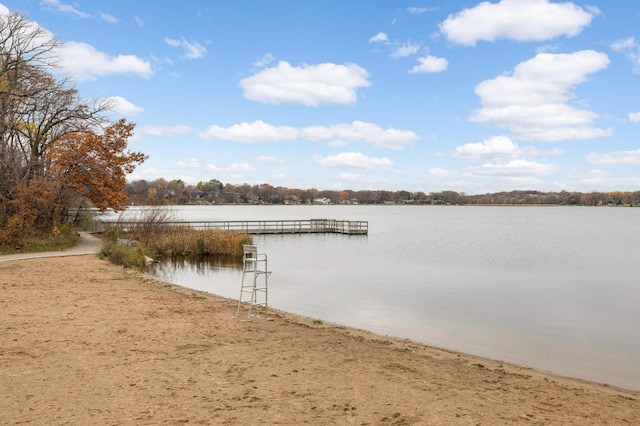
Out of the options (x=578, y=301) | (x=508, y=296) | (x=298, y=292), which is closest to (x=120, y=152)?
(x=298, y=292)

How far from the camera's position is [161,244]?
1268 inches

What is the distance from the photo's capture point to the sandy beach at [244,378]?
19.9 ft

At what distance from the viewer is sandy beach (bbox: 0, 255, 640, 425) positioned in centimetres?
605

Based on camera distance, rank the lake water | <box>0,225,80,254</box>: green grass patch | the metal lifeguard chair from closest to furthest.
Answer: the metal lifeguard chair → the lake water → <box>0,225,80,254</box>: green grass patch

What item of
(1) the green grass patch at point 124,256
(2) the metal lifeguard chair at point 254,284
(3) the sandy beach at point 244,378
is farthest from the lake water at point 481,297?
(3) the sandy beach at point 244,378

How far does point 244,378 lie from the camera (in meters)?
7.43

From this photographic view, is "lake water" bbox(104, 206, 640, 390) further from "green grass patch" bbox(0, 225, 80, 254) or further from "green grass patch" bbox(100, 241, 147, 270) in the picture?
"green grass patch" bbox(0, 225, 80, 254)

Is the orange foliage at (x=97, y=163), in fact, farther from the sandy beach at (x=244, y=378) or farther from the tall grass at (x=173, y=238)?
the sandy beach at (x=244, y=378)

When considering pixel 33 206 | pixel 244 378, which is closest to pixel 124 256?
pixel 33 206

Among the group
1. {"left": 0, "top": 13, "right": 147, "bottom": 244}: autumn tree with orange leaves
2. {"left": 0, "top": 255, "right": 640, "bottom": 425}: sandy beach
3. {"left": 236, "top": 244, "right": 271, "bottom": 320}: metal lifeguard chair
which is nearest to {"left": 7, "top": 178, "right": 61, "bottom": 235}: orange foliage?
{"left": 0, "top": 13, "right": 147, "bottom": 244}: autumn tree with orange leaves

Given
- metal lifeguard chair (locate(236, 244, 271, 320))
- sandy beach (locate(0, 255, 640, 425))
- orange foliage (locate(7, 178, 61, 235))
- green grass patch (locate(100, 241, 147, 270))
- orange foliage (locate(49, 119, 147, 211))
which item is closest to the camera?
sandy beach (locate(0, 255, 640, 425))

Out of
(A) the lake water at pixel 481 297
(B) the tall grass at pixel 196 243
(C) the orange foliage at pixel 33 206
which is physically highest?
(C) the orange foliage at pixel 33 206

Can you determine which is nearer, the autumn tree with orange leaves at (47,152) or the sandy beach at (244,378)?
the sandy beach at (244,378)

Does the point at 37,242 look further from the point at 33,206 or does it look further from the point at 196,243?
the point at 196,243
